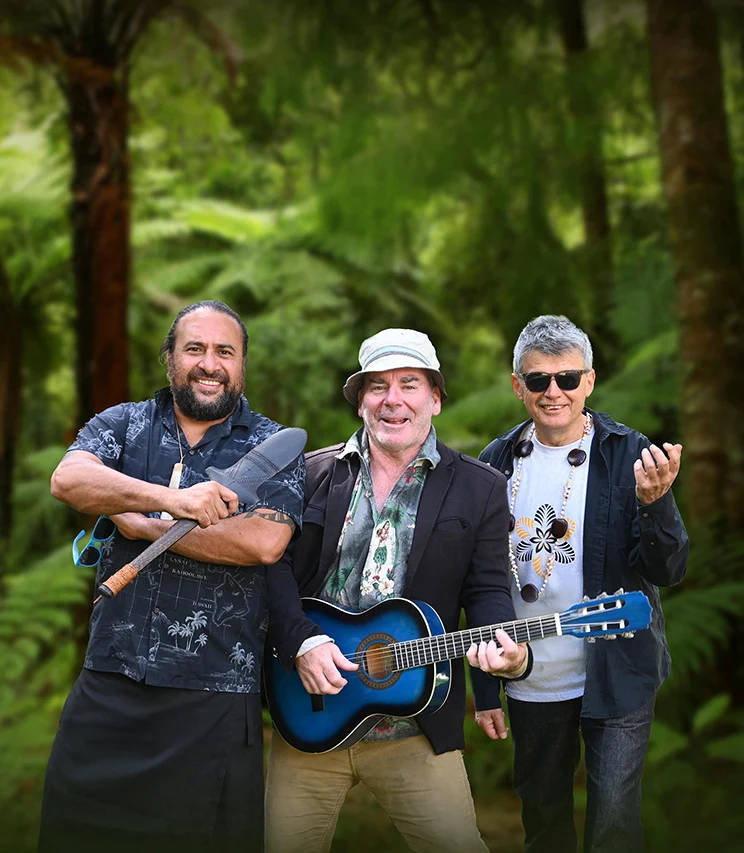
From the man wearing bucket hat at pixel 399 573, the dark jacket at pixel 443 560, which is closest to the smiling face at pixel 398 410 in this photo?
the man wearing bucket hat at pixel 399 573

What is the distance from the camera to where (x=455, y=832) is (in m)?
2.67

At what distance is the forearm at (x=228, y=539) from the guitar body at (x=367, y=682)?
289mm

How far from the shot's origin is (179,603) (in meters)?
2.56

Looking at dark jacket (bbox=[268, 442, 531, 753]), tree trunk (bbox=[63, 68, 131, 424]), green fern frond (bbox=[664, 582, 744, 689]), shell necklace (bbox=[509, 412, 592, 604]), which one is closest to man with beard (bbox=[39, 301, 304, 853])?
dark jacket (bbox=[268, 442, 531, 753])

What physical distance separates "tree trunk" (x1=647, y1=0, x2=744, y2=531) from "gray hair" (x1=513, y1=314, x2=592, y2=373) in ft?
9.07

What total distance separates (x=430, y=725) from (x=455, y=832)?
0.32m

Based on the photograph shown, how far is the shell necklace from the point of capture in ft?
9.21

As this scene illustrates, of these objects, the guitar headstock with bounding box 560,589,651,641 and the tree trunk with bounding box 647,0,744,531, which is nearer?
the guitar headstock with bounding box 560,589,651,641

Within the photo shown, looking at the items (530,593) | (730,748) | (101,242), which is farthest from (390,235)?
(530,593)

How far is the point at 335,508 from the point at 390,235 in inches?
190

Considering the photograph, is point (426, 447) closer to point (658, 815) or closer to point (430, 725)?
point (430, 725)

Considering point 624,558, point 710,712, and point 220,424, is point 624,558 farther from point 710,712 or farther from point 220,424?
point 710,712

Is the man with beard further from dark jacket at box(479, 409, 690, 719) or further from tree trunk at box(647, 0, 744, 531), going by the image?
tree trunk at box(647, 0, 744, 531)

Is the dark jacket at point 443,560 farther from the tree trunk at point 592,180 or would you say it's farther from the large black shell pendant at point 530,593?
the tree trunk at point 592,180
